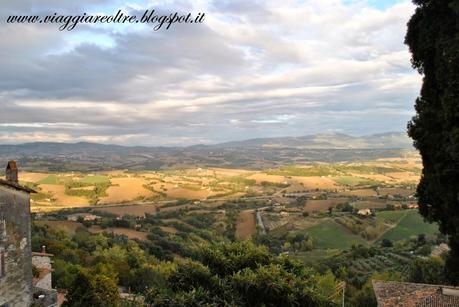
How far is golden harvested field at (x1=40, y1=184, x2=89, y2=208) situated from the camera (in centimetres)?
11066

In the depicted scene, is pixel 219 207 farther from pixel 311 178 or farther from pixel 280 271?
pixel 280 271

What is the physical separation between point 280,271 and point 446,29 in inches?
404

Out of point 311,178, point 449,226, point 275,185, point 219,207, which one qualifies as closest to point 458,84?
point 449,226

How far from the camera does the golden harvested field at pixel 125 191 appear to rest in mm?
118381

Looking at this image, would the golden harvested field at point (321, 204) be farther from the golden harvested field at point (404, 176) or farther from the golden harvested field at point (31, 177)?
the golden harvested field at point (31, 177)

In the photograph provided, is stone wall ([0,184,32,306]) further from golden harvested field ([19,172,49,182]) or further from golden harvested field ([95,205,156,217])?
golden harvested field ([19,172,49,182])

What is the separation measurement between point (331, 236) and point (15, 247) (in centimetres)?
6541

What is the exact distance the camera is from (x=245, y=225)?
85.4 meters

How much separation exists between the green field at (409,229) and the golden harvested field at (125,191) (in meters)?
70.4

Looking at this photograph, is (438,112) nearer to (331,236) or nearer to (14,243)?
(14,243)

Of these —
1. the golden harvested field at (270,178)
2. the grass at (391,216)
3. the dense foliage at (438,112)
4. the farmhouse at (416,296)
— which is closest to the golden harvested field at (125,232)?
the grass at (391,216)

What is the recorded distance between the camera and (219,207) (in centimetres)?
10712

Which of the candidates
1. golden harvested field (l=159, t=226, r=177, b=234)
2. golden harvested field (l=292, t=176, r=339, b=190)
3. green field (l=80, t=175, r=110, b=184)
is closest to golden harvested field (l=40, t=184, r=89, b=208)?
green field (l=80, t=175, r=110, b=184)

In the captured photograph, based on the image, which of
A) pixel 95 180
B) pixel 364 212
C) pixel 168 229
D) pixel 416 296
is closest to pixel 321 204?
pixel 364 212
